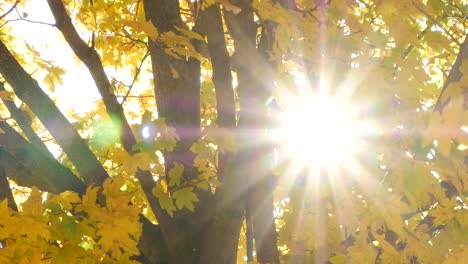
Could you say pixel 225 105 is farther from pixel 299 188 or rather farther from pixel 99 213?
pixel 99 213

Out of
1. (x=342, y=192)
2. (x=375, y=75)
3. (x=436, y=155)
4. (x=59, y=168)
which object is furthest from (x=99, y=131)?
(x=436, y=155)

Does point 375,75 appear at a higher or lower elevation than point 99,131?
lower

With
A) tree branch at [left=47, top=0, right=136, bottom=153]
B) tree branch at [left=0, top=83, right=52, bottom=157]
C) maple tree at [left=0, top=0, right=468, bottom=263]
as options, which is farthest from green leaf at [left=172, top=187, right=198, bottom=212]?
tree branch at [left=0, top=83, right=52, bottom=157]

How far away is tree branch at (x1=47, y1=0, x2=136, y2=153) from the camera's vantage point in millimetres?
2148

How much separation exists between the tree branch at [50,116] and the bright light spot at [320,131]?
97 centimetres

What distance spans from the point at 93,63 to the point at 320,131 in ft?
3.70

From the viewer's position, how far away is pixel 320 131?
2195 millimetres

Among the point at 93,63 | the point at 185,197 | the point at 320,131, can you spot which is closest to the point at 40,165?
the point at 93,63

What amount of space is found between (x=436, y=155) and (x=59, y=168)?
177cm

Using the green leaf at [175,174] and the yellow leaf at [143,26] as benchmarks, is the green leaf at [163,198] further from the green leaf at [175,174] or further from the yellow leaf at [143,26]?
the yellow leaf at [143,26]

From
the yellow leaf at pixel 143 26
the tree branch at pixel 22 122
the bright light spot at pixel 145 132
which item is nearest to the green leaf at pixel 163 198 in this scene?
the bright light spot at pixel 145 132

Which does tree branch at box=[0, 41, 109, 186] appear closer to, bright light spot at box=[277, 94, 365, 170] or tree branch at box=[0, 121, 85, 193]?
tree branch at box=[0, 121, 85, 193]

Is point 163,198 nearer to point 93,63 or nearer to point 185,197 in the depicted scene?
point 185,197

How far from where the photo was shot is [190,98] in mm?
2590
